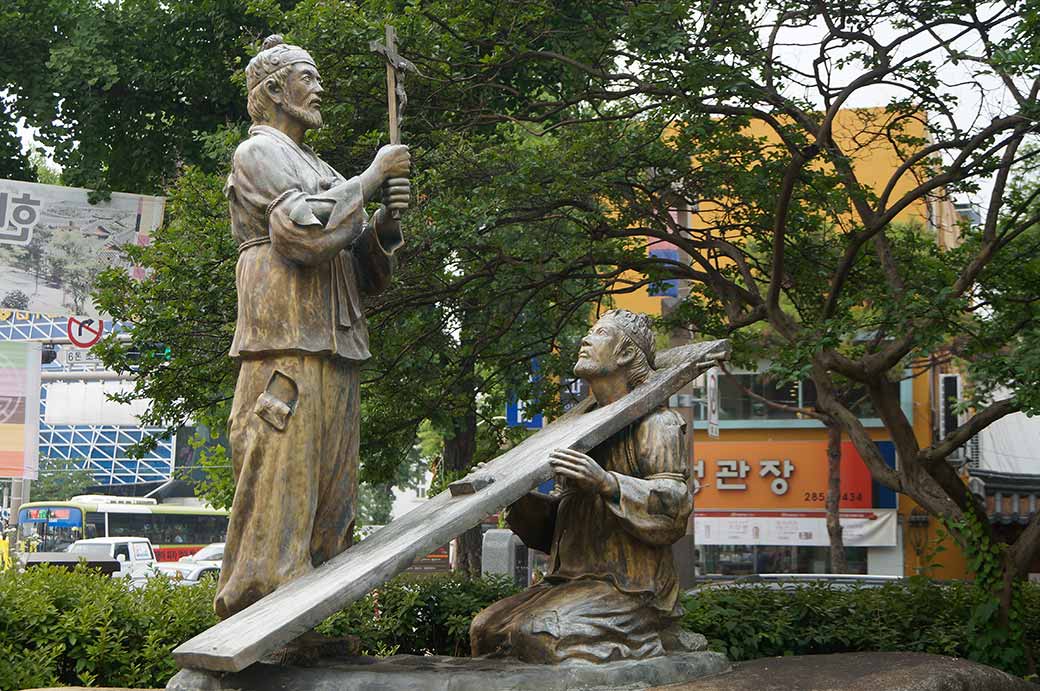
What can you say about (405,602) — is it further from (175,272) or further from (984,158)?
(984,158)

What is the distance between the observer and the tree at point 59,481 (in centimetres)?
4750

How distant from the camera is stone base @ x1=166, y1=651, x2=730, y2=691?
15.1ft

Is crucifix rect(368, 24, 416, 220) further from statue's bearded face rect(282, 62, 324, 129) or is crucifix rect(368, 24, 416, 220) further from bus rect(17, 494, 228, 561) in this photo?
bus rect(17, 494, 228, 561)

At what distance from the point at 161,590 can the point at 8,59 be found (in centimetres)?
1064

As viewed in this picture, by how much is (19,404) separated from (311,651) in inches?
617

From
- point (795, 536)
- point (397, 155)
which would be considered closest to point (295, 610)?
point (397, 155)

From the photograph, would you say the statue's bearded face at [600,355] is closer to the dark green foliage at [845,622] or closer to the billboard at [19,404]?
the dark green foliage at [845,622]

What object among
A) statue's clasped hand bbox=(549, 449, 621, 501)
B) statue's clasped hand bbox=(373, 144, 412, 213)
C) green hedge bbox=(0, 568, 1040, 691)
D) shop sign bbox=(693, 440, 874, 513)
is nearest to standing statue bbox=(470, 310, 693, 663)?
statue's clasped hand bbox=(549, 449, 621, 501)

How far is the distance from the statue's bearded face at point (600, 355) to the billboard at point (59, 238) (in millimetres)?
12348

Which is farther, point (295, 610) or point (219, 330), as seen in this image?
point (219, 330)

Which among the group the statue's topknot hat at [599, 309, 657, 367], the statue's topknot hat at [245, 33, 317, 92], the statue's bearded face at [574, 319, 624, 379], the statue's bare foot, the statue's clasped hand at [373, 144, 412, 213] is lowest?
the statue's bare foot

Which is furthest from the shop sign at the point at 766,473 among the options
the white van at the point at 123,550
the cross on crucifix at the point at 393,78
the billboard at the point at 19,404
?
the cross on crucifix at the point at 393,78

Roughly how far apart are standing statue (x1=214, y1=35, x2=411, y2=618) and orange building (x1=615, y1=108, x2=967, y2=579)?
69.3 ft

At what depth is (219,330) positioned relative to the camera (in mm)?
10445
